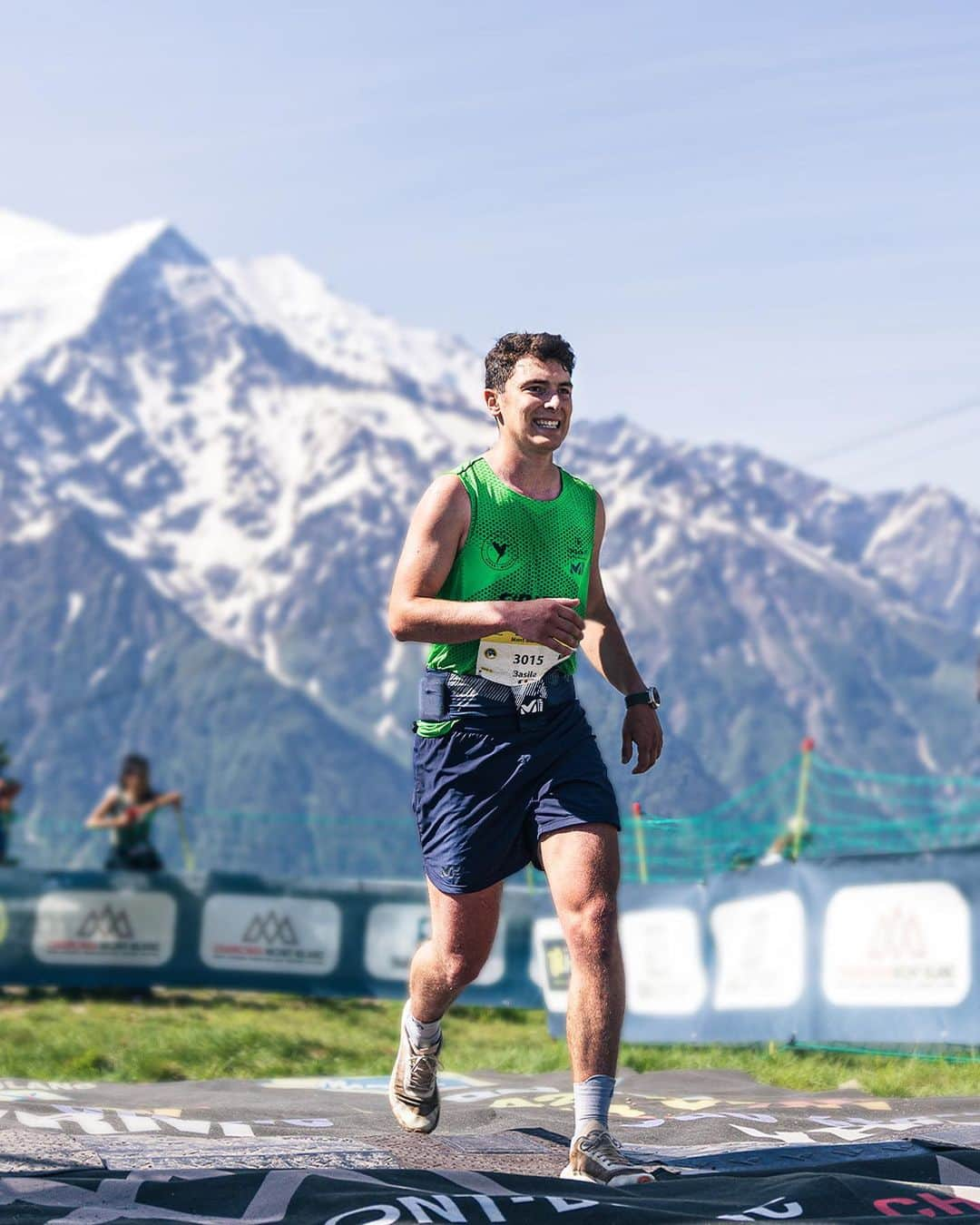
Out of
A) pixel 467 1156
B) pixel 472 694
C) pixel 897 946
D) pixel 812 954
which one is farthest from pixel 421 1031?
pixel 812 954

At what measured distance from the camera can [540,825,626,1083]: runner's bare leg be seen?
4.90 meters

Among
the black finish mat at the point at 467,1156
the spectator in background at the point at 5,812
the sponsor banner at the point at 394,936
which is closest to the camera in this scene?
the black finish mat at the point at 467,1156

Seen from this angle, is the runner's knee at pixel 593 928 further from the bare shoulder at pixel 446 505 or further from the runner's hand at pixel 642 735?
the bare shoulder at pixel 446 505

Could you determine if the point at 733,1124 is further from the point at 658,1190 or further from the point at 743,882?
the point at 743,882

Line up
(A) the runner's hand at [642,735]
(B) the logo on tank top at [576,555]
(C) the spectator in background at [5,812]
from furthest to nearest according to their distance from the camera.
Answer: (C) the spectator in background at [5,812] < (A) the runner's hand at [642,735] < (B) the logo on tank top at [576,555]

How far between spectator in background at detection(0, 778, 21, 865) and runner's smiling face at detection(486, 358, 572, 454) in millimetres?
11162

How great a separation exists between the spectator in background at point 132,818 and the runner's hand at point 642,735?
33.1 feet

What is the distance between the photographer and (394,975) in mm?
15008

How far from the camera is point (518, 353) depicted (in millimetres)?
5367

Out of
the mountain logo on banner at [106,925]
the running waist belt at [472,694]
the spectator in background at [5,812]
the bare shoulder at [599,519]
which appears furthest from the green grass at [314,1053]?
the bare shoulder at [599,519]

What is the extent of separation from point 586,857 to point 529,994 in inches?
385

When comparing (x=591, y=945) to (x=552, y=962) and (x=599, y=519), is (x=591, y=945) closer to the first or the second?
(x=599, y=519)

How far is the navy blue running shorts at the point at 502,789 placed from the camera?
521 centimetres

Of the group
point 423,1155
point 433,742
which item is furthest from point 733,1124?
point 433,742
